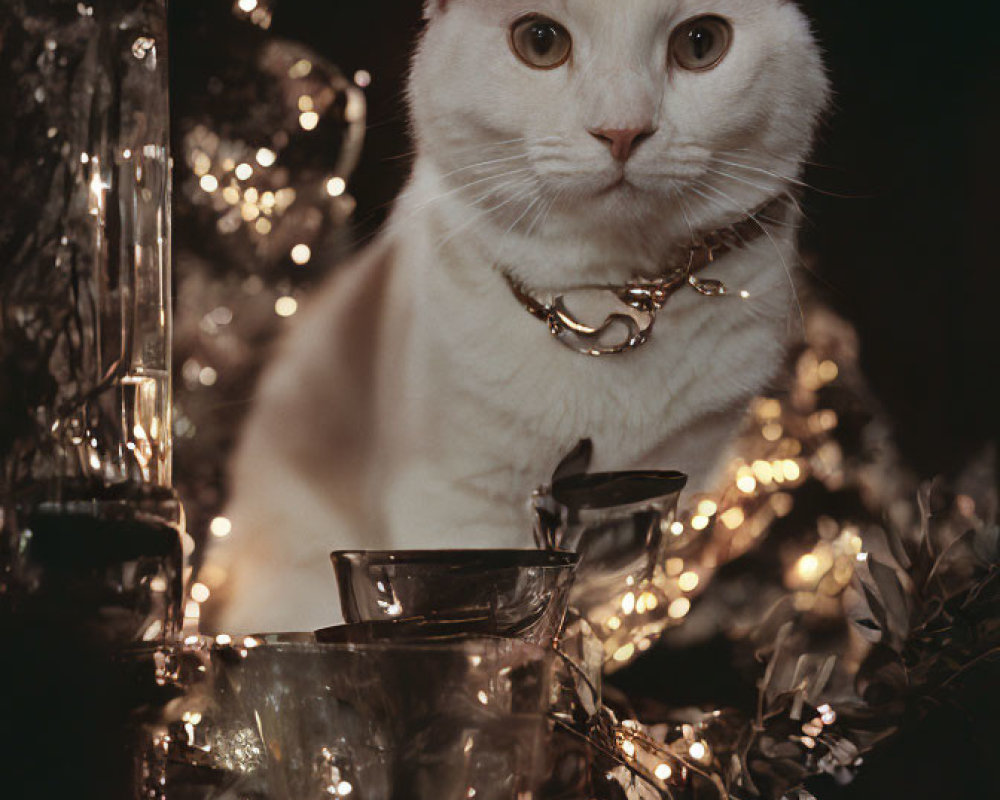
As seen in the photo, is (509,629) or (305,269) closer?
(509,629)

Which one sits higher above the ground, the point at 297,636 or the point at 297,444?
the point at 297,444

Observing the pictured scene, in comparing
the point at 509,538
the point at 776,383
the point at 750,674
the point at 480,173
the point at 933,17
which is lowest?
the point at 750,674

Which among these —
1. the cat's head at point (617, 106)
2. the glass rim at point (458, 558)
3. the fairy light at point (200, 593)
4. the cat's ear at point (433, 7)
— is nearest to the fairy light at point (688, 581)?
the glass rim at point (458, 558)

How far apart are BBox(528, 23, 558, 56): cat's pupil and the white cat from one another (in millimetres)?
10

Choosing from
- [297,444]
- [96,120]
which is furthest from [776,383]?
[96,120]

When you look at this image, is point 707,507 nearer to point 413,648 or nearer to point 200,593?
point 413,648

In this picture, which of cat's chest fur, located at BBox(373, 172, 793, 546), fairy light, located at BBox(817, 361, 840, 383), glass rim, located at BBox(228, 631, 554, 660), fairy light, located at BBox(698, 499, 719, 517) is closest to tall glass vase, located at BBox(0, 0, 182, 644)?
glass rim, located at BBox(228, 631, 554, 660)

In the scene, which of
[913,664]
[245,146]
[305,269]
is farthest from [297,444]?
[913,664]

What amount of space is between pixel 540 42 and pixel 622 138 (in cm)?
11

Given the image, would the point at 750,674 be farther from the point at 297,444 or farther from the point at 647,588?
the point at 297,444

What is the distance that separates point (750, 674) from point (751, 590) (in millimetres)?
68

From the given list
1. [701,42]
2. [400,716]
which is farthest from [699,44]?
[400,716]

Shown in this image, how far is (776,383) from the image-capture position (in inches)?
32.1

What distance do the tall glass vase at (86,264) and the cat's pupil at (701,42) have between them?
0.41m
